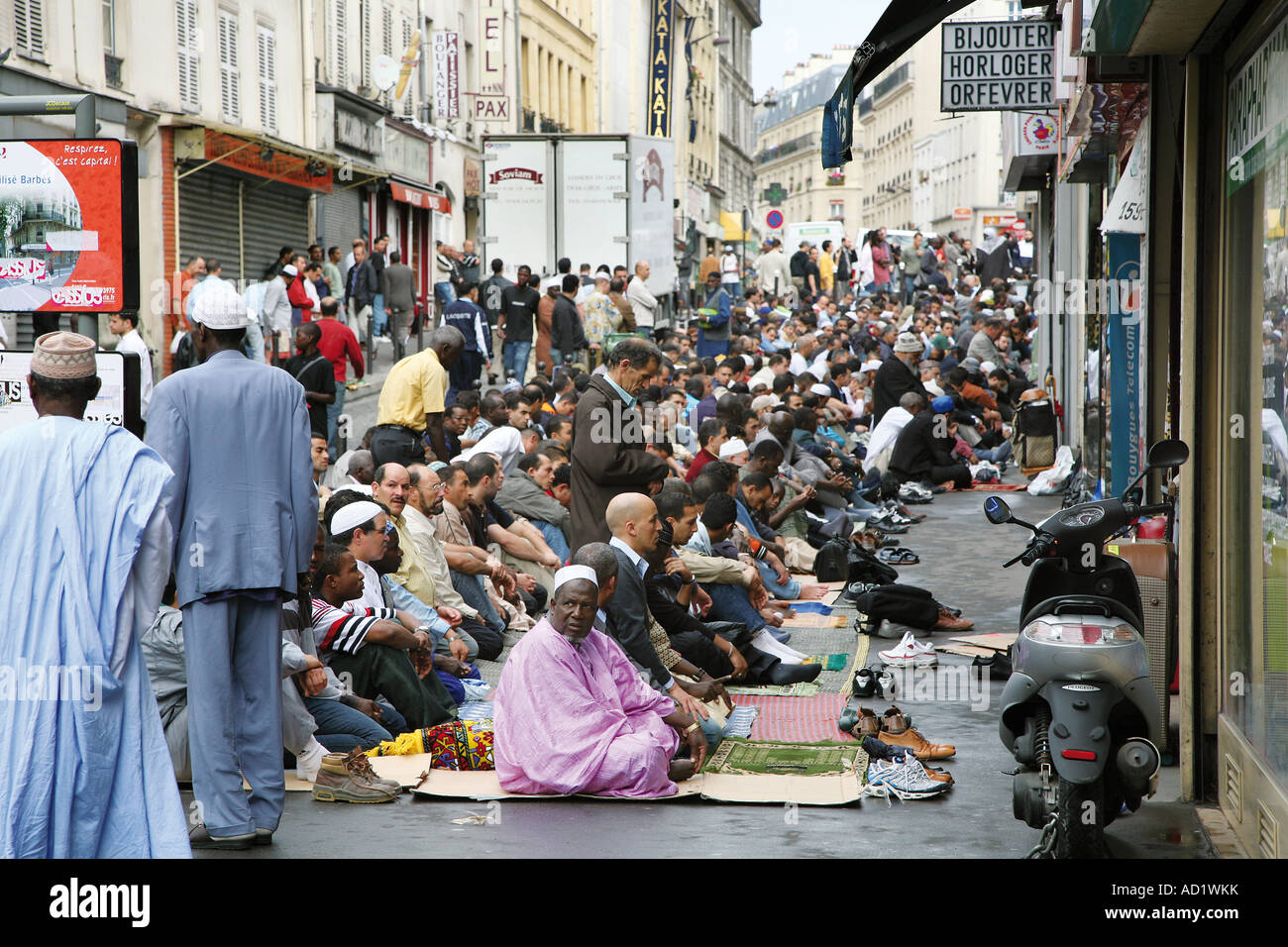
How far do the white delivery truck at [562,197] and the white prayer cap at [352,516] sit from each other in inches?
702

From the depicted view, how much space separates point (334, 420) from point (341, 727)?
8.89 m

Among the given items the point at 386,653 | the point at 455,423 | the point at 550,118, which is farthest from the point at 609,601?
the point at 550,118

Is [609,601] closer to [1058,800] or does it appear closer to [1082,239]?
[1058,800]

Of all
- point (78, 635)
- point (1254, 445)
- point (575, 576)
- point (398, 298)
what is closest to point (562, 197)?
point (398, 298)

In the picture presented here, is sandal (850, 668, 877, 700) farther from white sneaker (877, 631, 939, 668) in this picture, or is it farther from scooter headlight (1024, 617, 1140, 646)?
scooter headlight (1024, 617, 1140, 646)

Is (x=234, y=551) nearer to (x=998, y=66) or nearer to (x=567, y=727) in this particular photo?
(x=567, y=727)

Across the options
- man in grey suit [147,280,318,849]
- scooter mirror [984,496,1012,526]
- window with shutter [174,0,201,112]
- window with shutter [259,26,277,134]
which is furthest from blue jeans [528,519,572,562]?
window with shutter [259,26,277,134]

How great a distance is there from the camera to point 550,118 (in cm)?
4759

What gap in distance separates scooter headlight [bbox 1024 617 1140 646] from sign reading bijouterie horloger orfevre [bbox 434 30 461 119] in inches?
1266

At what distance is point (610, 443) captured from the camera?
876cm

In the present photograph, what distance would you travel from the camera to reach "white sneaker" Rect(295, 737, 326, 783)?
730cm

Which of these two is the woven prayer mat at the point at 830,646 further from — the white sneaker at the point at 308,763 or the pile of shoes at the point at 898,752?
the white sneaker at the point at 308,763

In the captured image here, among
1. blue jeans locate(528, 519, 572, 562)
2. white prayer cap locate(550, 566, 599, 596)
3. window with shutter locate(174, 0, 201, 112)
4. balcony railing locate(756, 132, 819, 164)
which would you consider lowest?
blue jeans locate(528, 519, 572, 562)
